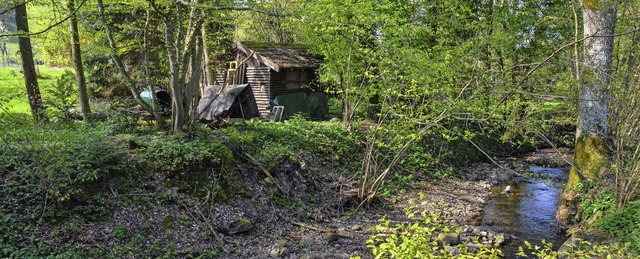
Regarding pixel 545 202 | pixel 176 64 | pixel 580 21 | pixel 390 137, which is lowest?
pixel 545 202

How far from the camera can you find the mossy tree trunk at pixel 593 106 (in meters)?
7.46

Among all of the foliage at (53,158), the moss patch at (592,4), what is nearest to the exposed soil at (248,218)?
the foliage at (53,158)

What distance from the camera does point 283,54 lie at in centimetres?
1742

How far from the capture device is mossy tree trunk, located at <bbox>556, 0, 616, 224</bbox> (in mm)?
7461

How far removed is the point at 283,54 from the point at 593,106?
1220 centimetres

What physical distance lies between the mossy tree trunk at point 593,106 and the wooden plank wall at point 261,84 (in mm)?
11288

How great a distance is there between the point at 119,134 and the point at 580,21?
14.3m

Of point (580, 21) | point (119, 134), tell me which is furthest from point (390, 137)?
point (580, 21)

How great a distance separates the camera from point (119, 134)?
828 cm

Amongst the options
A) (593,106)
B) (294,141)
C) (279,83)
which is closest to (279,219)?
(294,141)

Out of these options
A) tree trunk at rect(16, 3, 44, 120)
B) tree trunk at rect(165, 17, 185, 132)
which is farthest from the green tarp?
tree trunk at rect(16, 3, 44, 120)

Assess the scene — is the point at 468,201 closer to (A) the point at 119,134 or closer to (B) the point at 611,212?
(B) the point at 611,212

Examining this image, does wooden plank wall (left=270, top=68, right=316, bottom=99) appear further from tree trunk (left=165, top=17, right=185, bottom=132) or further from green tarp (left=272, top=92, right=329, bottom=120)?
tree trunk (left=165, top=17, right=185, bottom=132)

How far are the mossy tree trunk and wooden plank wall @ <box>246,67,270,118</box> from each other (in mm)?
11288
